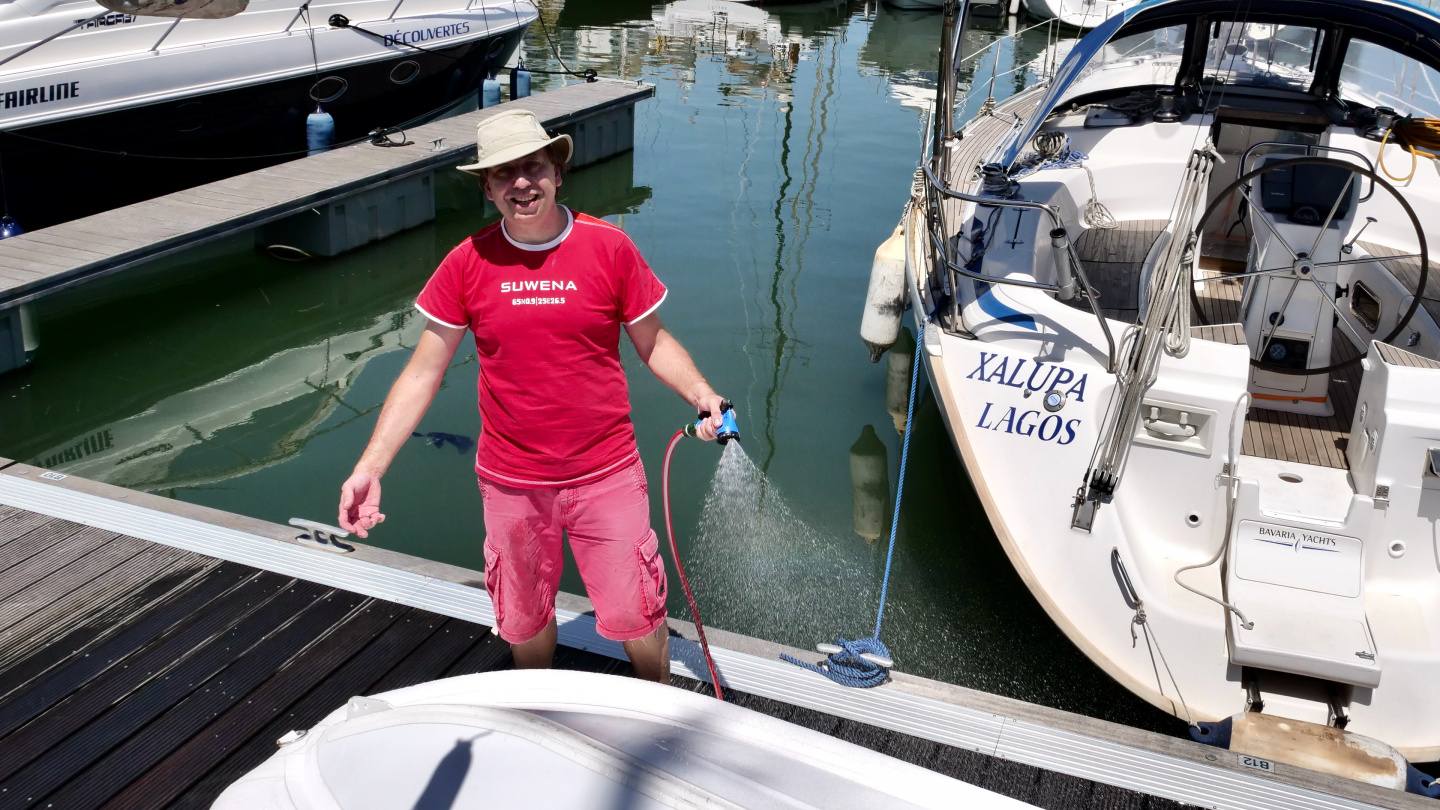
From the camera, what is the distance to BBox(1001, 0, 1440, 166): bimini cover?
232 inches

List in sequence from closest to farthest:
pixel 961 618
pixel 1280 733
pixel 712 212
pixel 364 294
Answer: pixel 1280 733
pixel 961 618
pixel 364 294
pixel 712 212

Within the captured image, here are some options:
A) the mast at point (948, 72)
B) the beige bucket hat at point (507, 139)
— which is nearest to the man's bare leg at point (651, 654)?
the beige bucket hat at point (507, 139)

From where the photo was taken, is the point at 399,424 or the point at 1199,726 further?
the point at 1199,726

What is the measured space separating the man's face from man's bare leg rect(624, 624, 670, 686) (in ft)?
3.60

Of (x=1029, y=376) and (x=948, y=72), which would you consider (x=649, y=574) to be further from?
(x=948, y=72)

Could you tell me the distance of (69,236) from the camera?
7.80 meters

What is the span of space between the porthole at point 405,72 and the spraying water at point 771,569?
787cm

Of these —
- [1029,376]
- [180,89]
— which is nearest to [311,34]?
[180,89]

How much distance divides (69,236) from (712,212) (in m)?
5.91

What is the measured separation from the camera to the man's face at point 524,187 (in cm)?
246

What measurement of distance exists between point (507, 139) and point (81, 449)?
546 cm

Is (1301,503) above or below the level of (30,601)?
above

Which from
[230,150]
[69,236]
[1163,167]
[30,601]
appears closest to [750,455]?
[1163,167]

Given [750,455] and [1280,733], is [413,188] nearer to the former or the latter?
[750,455]
